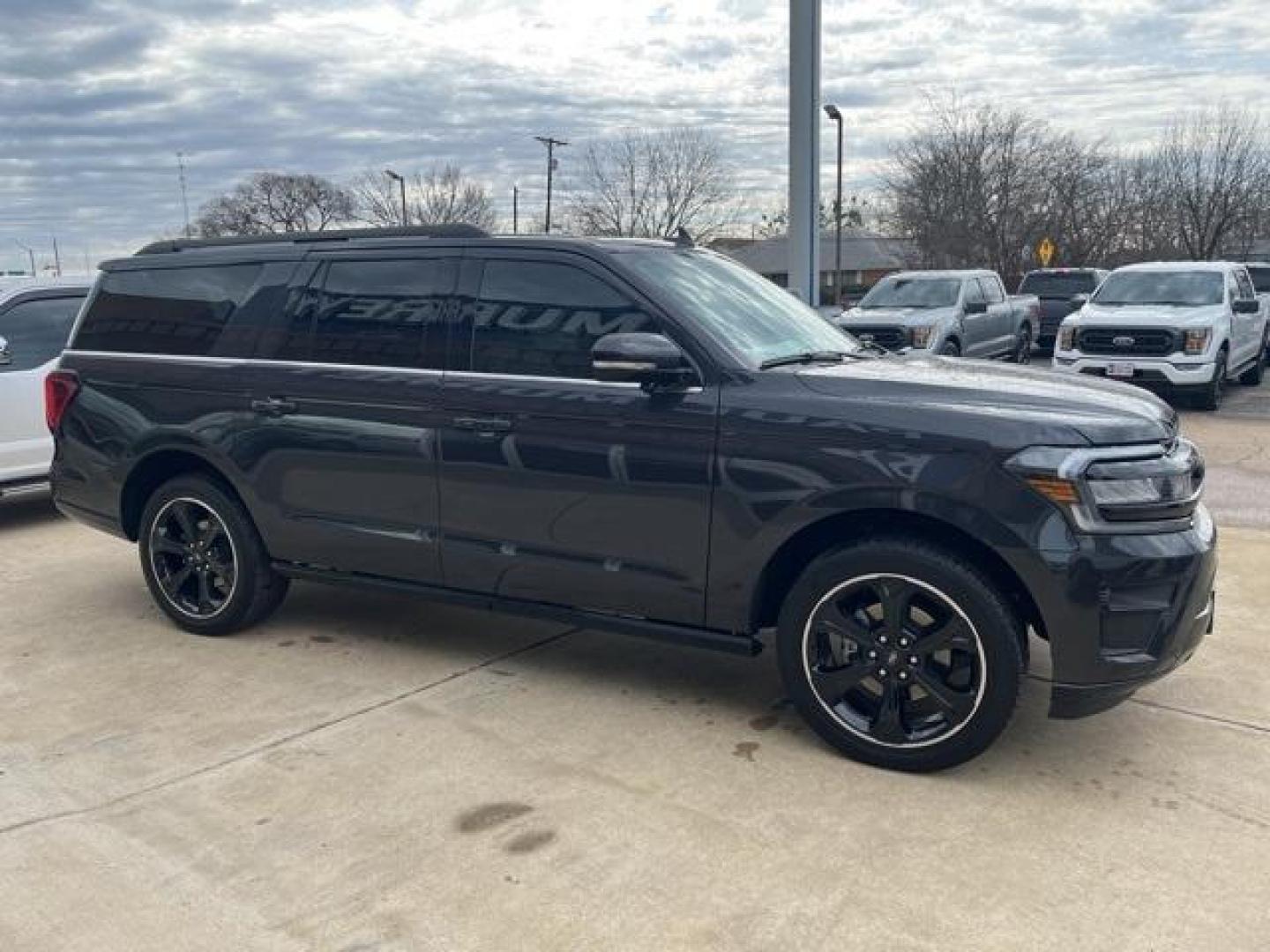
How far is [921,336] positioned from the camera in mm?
14562

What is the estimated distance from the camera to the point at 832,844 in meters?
3.25

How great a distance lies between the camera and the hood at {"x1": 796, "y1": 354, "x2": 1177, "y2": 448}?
3.44m

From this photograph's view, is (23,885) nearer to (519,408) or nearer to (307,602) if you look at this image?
(519,408)

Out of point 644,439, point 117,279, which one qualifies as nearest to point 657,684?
point 644,439

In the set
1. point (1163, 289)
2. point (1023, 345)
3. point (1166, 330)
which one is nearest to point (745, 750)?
point (1166, 330)

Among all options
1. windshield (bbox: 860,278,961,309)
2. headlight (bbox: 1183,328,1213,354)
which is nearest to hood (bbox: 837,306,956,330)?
windshield (bbox: 860,278,961,309)

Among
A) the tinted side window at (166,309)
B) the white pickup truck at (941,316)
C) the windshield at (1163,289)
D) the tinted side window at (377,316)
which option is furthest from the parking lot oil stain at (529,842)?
the windshield at (1163,289)

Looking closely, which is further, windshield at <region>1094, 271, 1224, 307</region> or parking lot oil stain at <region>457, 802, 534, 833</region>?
windshield at <region>1094, 271, 1224, 307</region>

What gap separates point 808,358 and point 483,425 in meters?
1.32

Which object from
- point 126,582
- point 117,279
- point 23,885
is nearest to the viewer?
point 23,885

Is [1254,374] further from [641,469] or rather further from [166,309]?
[166,309]

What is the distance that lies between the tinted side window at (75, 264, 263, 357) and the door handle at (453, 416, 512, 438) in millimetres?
1472

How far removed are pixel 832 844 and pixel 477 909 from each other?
1068 mm

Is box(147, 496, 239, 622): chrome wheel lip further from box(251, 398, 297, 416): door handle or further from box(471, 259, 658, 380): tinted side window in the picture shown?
box(471, 259, 658, 380): tinted side window
